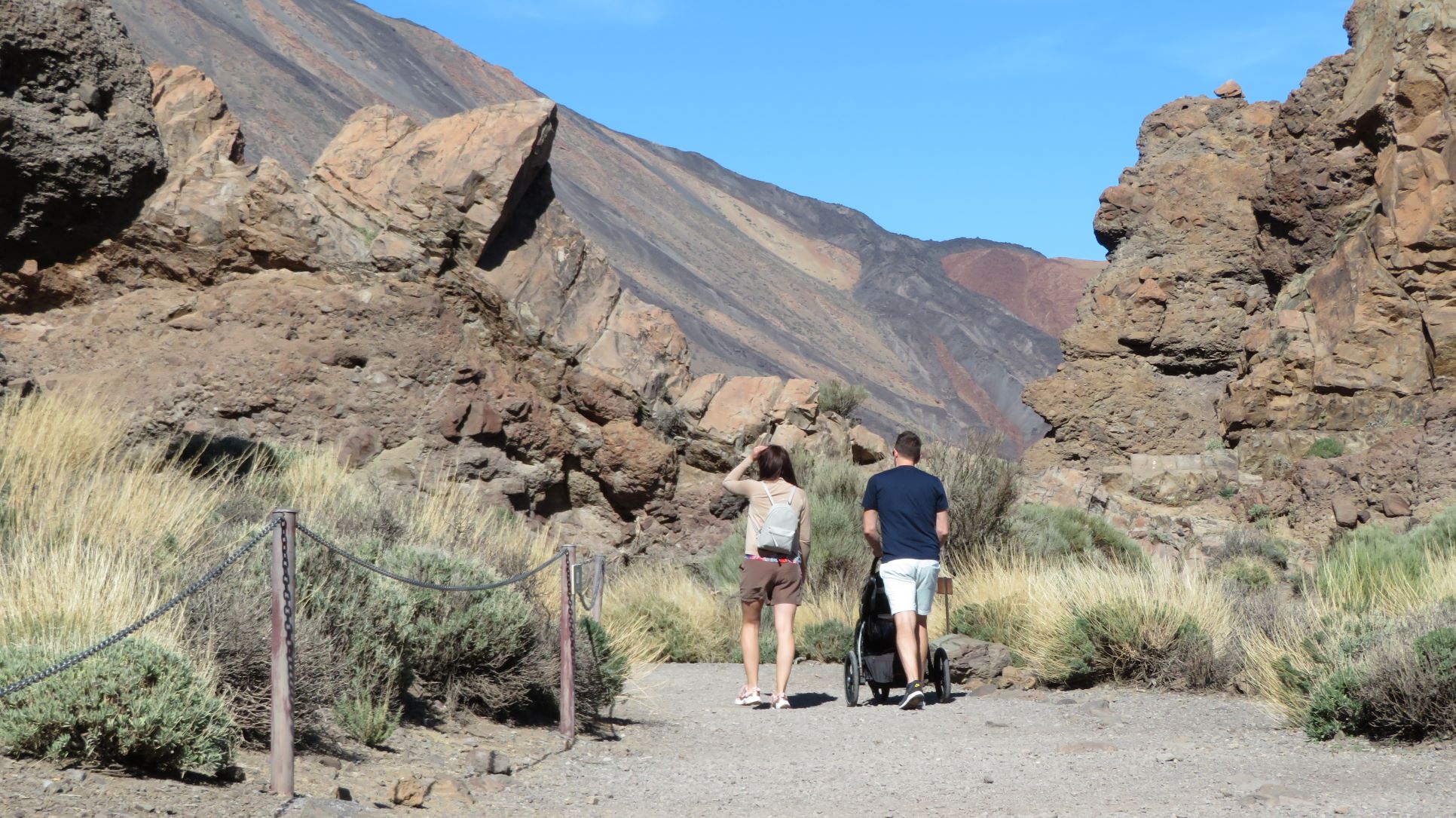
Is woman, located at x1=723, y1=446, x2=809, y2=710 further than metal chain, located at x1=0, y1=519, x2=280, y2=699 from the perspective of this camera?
Yes

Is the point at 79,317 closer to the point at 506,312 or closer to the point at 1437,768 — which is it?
the point at 506,312

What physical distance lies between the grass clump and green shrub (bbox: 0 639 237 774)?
60.9 feet

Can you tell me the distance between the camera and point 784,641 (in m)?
9.06

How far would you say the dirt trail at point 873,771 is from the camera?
5251 mm

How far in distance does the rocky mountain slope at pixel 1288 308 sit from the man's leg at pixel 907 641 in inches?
488

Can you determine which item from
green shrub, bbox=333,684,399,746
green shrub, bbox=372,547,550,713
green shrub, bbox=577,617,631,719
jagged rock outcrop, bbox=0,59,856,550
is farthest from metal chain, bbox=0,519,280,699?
jagged rock outcrop, bbox=0,59,856,550

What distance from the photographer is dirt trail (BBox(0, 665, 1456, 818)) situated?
5.25m

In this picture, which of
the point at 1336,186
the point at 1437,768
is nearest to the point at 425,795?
the point at 1437,768

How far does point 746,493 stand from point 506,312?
22.4ft

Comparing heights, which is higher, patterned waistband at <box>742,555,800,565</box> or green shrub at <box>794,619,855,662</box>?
patterned waistband at <box>742,555,800,565</box>

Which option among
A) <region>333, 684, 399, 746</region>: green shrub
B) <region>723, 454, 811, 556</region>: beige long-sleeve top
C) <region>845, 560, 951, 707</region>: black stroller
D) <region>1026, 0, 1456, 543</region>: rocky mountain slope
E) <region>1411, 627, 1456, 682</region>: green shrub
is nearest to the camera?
<region>333, 684, 399, 746</region>: green shrub

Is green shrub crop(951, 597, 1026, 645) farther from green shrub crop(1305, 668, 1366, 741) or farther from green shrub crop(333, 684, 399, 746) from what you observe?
green shrub crop(333, 684, 399, 746)

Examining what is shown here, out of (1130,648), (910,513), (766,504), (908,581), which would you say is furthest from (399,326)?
(1130,648)

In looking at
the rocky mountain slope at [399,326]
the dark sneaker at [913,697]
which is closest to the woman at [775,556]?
the dark sneaker at [913,697]
